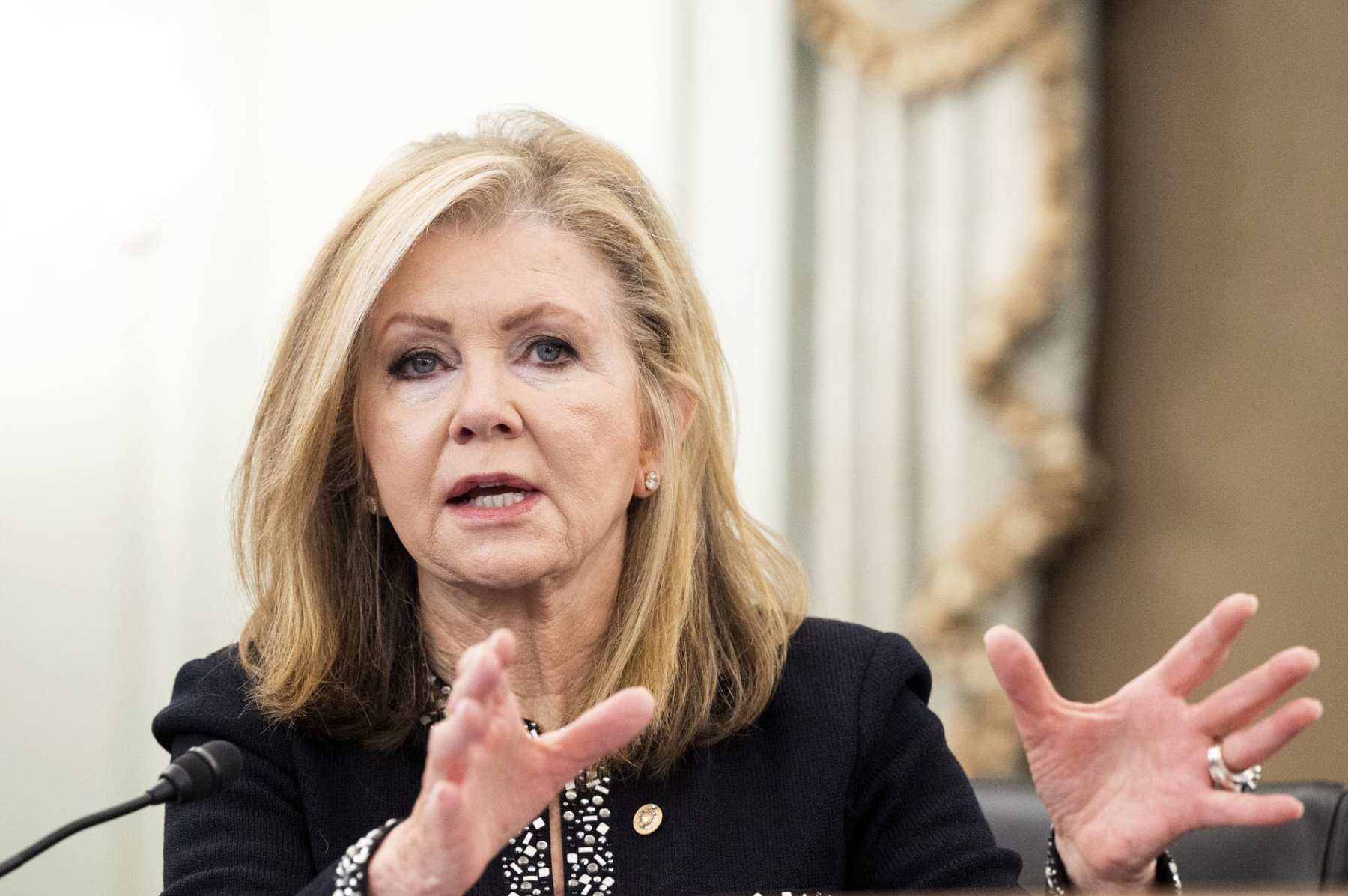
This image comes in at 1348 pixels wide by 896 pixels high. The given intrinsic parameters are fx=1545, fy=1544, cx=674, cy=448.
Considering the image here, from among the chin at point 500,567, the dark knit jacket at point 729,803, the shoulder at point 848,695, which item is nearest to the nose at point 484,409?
the chin at point 500,567

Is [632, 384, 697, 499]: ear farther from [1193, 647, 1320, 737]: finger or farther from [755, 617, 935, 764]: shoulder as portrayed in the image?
[1193, 647, 1320, 737]: finger

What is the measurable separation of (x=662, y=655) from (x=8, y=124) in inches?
70.2

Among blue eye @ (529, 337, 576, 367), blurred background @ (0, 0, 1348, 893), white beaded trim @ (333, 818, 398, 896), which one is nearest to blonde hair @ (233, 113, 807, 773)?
blue eye @ (529, 337, 576, 367)

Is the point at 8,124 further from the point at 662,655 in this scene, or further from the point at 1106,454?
the point at 1106,454

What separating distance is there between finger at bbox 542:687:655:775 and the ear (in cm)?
59

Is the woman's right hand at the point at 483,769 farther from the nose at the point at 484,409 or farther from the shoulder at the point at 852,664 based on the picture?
the shoulder at the point at 852,664

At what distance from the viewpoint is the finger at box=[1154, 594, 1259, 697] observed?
4.65 ft

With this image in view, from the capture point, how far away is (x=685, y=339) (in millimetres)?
1875

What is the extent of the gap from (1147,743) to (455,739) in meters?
0.68

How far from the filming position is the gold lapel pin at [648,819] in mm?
1667

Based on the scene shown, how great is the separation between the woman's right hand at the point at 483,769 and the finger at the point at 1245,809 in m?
0.55

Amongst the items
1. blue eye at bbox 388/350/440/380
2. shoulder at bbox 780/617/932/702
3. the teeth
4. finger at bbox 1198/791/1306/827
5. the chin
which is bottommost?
finger at bbox 1198/791/1306/827

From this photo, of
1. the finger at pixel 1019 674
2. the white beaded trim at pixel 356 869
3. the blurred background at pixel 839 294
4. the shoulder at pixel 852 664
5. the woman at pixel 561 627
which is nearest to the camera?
the white beaded trim at pixel 356 869

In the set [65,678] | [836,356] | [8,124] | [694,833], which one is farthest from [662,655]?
[8,124]
